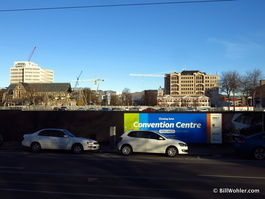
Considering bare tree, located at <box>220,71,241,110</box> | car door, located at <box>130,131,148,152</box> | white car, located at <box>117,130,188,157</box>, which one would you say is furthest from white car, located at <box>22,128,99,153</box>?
bare tree, located at <box>220,71,241,110</box>

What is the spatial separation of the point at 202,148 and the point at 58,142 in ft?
30.9

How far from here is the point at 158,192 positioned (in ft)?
23.8

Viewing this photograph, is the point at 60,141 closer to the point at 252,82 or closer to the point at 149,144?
the point at 149,144

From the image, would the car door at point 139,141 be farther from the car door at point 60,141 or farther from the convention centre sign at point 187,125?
the convention centre sign at point 187,125

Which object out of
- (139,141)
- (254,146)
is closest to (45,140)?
(139,141)

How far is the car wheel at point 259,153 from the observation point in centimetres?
1398

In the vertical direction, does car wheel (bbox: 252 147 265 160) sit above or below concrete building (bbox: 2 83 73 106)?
below

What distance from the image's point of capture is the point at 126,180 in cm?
876

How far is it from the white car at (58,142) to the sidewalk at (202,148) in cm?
171

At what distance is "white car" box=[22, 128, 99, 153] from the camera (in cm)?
1586

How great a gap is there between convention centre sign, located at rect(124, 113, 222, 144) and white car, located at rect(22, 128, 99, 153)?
198 inches

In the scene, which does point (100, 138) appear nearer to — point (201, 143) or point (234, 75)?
point (201, 143)

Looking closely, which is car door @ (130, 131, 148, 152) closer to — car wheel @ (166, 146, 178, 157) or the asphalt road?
car wheel @ (166, 146, 178, 157)

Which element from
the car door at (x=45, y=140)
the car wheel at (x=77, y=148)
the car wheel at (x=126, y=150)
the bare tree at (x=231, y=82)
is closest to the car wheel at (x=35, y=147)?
the car door at (x=45, y=140)
